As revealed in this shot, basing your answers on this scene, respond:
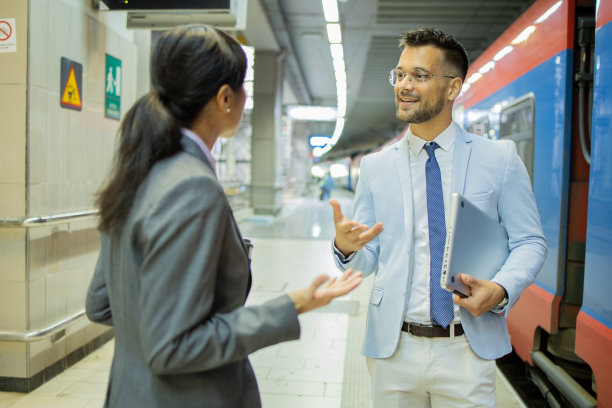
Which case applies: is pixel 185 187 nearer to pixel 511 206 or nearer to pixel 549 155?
pixel 511 206

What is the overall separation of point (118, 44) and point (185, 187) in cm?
390

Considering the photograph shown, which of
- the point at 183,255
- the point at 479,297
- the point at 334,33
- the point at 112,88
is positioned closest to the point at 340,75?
the point at 334,33

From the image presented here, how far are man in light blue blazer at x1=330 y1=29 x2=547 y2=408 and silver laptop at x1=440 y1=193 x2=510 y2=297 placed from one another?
0.04m

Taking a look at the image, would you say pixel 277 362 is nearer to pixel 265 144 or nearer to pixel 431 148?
pixel 431 148

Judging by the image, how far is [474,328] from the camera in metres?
1.66

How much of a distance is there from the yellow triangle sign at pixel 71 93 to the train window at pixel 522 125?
3.19 meters

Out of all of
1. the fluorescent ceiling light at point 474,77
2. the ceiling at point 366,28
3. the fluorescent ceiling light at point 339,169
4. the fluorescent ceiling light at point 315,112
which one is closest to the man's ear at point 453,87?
the fluorescent ceiling light at point 474,77

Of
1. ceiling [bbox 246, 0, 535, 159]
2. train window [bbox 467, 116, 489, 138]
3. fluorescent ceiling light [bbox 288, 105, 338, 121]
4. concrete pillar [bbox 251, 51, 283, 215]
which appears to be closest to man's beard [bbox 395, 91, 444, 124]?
train window [bbox 467, 116, 489, 138]

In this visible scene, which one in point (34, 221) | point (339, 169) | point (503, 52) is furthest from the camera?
point (339, 169)

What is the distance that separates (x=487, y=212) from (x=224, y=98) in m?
0.97

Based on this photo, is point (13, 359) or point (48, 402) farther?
point (13, 359)

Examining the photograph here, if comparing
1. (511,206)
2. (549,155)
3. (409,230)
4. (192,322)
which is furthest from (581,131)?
(192,322)

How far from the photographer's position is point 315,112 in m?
18.3

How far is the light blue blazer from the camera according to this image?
1649mm
